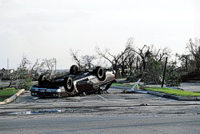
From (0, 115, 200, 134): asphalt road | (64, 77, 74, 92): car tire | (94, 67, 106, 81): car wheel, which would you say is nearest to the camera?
(0, 115, 200, 134): asphalt road

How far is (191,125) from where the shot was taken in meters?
→ 8.30

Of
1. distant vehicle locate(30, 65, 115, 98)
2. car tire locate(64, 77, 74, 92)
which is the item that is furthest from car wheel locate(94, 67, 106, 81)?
car tire locate(64, 77, 74, 92)

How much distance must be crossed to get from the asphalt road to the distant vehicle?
7.09 meters

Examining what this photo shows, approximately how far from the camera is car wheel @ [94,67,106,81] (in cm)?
1952

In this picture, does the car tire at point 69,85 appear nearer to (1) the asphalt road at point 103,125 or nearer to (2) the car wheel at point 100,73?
A: (2) the car wheel at point 100,73

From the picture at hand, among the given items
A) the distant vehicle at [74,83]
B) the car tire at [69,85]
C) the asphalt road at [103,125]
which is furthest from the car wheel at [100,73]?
the asphalt road at [103,125]

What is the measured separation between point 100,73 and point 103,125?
11.5 m

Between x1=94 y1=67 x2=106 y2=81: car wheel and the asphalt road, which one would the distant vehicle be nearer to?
x1=94 y1=67 x2=106 y2=81: car wheel

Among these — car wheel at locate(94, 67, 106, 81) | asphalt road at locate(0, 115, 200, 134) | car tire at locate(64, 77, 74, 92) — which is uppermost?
car wheel at locate(94, 67, 106, 81)

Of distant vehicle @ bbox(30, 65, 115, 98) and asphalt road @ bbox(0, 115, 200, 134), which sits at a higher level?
distant vehicle @ bbox(30, 65, 115, 98)

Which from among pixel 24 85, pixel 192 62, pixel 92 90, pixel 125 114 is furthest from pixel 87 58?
pixel 125 114

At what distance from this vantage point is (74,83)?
17859mm

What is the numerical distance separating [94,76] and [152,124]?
11.1 meters

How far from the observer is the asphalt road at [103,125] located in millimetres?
7531
